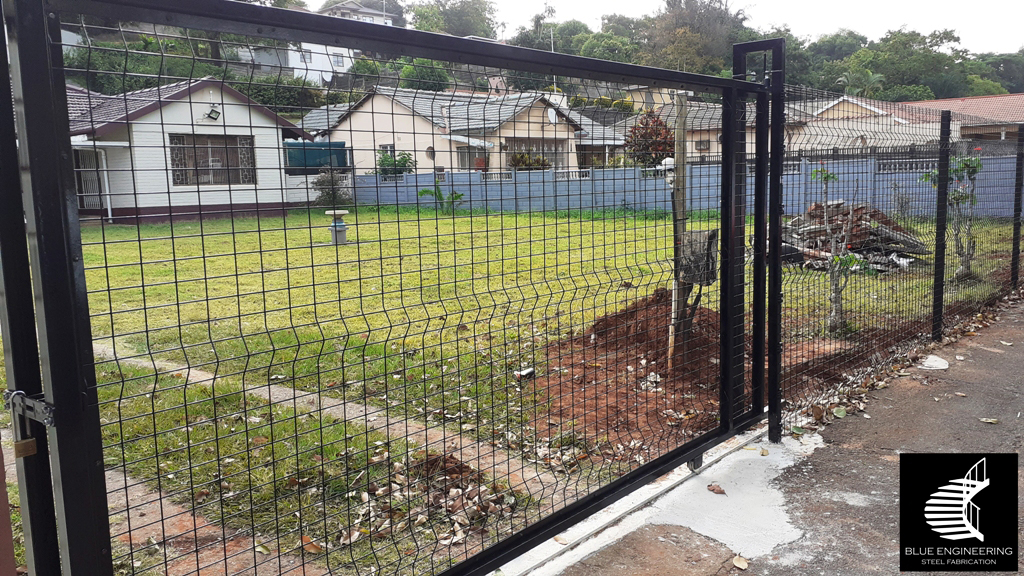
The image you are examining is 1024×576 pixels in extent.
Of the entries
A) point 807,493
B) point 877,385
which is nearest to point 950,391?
point 877,385

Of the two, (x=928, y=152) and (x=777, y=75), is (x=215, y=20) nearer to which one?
(x=777, y=75)

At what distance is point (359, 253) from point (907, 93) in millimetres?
61497

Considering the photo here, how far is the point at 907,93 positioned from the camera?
54.2 metres

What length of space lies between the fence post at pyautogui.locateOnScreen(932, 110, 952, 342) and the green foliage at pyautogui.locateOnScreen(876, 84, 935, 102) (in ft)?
176

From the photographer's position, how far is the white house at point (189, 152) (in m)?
1.84

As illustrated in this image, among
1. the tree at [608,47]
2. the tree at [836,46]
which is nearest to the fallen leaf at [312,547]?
the tree at [608,47]

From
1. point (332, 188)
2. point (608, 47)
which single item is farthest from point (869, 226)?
point (608, 47)

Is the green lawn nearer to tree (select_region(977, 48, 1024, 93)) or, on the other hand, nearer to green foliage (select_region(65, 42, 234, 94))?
green foliage (select_region(65, 42, 234, 94))

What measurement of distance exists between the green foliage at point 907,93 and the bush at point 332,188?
5939 centimetres

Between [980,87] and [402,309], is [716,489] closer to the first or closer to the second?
[402,309]

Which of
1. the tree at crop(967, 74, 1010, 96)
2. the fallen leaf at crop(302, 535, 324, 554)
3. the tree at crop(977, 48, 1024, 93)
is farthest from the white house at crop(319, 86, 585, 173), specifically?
the tree at crop(977, 48, 1024, 93)

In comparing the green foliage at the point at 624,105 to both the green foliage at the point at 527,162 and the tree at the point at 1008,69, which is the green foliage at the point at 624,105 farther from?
the tree at the point at 1008,69

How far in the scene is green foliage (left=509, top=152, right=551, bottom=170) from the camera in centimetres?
305

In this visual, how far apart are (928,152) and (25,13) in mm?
6858
